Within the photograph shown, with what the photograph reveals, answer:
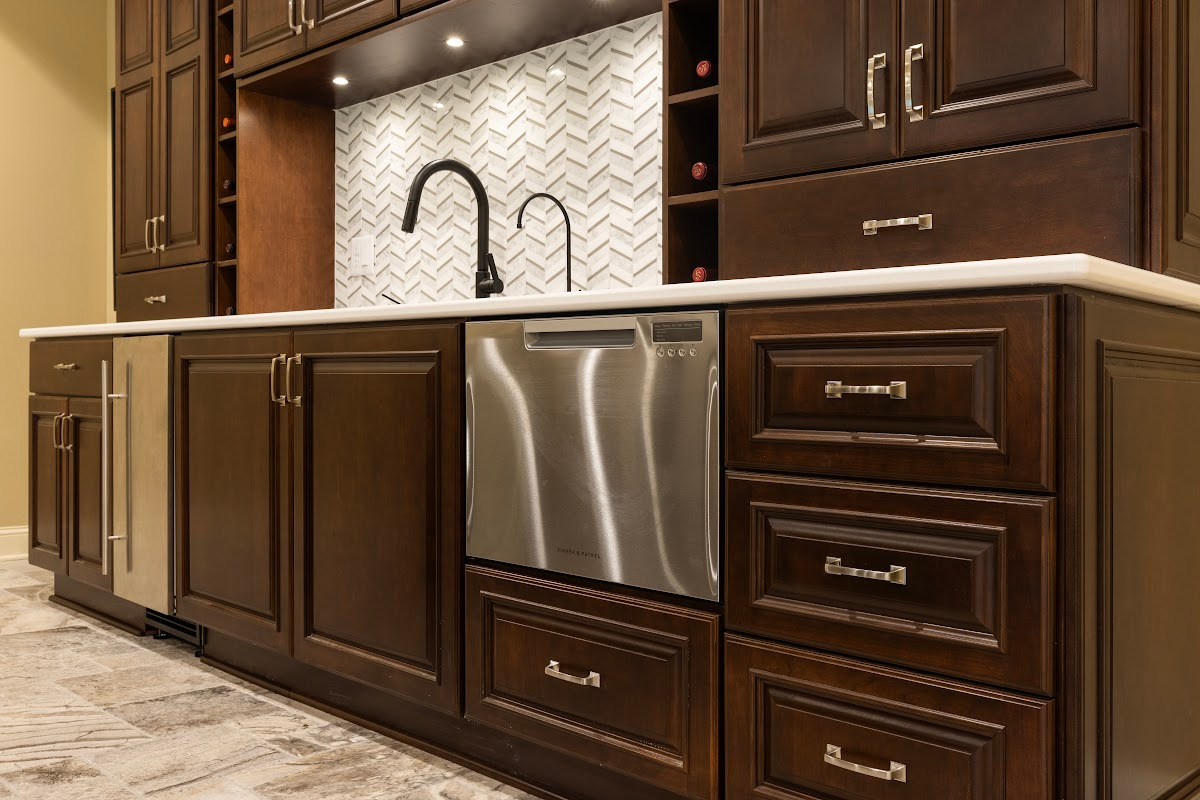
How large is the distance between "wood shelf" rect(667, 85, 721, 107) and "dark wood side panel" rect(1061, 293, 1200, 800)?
0.91 meters

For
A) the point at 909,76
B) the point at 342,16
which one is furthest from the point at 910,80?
the point at 342,16

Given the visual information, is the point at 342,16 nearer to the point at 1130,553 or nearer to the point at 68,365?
the point at 68,365

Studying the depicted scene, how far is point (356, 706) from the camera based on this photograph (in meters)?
2.23

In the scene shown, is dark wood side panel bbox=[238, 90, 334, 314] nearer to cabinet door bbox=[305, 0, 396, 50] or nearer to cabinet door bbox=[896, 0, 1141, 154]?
cabinet door bbox=[305, 0, 396, 50]

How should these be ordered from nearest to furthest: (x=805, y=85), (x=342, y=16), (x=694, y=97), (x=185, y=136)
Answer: (x=805, y=85), (x=694, y=97), (x=342, y=16), (x=185, y=136)

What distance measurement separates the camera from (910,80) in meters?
1.70

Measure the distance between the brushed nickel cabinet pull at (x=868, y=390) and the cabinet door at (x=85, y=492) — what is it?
2.34 m

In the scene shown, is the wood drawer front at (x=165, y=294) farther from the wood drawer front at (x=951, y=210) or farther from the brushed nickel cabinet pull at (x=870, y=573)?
the brushed nickel cabinet pull at (x=870, y=573)

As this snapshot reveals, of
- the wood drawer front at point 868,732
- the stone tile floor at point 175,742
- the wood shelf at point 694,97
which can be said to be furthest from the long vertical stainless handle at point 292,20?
the wood drawer front at point 868,732

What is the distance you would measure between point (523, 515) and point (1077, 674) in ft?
3.01

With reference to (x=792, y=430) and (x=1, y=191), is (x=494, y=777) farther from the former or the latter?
(x=1, y=191)

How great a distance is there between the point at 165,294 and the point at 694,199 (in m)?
2.29

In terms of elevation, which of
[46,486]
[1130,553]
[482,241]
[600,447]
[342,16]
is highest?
[342,16]

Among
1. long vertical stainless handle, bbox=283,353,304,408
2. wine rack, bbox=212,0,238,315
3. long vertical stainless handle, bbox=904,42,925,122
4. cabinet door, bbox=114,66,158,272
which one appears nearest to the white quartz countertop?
long vertical stainless handle, bbox=283,353,304,408
